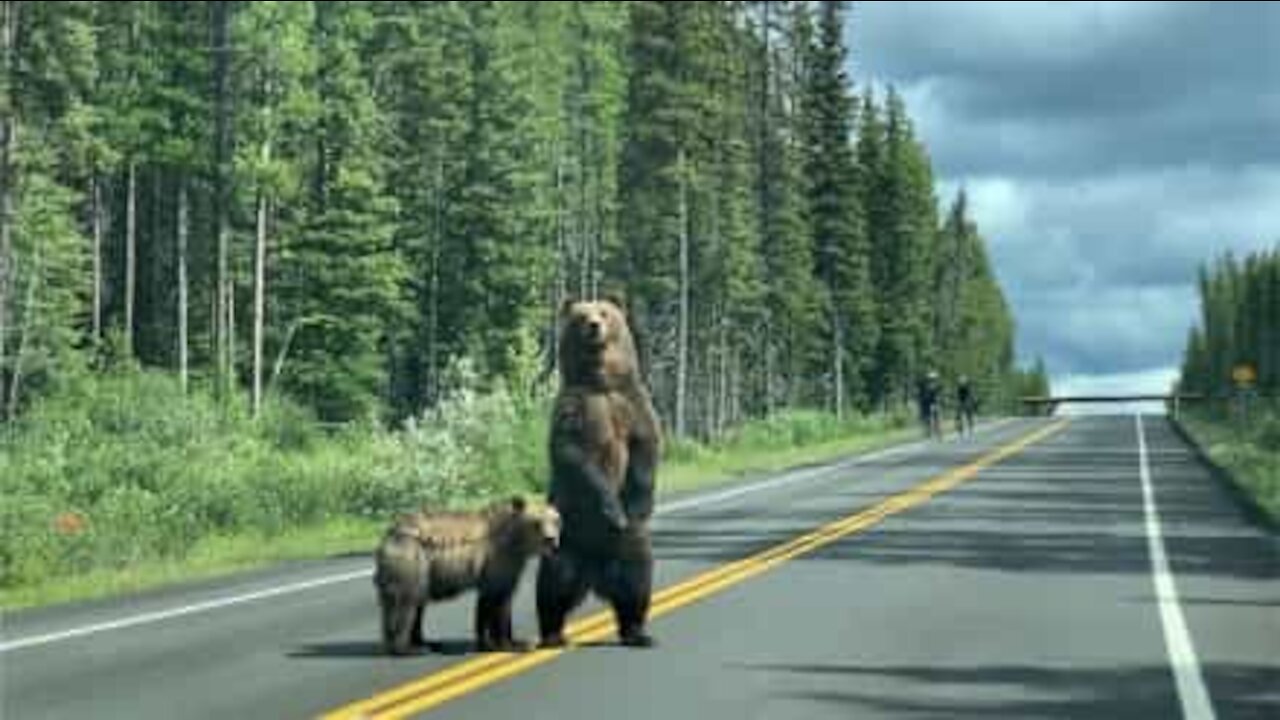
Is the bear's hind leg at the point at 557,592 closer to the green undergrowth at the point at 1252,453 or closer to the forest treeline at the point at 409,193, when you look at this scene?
the green undergrowth at the point at 1252,453

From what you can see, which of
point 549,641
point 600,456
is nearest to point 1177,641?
point 549,641

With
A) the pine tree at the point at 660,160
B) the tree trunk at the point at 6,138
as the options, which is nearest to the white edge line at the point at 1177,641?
the tree trunk at the point at 6,138

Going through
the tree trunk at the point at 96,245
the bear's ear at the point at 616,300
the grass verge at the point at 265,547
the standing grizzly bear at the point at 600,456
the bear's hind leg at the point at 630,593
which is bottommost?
the grass verge at the point at 265,547

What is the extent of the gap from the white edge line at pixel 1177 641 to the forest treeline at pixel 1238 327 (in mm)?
35657

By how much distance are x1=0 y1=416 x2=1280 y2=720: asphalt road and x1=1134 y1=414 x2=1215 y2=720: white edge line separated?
0.11ft

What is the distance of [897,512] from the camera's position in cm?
2750

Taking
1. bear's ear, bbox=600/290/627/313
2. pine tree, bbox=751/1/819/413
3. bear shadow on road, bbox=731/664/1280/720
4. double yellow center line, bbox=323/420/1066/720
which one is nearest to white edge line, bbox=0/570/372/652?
double yellow center line, bbox=323/420/1066/720

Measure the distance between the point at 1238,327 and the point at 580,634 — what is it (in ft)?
247

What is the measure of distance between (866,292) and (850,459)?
41.6 m

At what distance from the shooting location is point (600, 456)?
36.4 feet

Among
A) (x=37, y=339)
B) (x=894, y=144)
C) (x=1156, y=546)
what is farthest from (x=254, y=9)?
(x=894, y=144)

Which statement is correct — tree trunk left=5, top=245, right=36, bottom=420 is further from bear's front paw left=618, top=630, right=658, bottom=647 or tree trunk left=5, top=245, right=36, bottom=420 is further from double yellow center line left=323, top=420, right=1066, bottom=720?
bear's front paw left=618, top=630, right=658, bottom=647

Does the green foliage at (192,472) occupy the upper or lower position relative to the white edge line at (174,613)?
upper

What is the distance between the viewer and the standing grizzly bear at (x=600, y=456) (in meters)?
11.0
